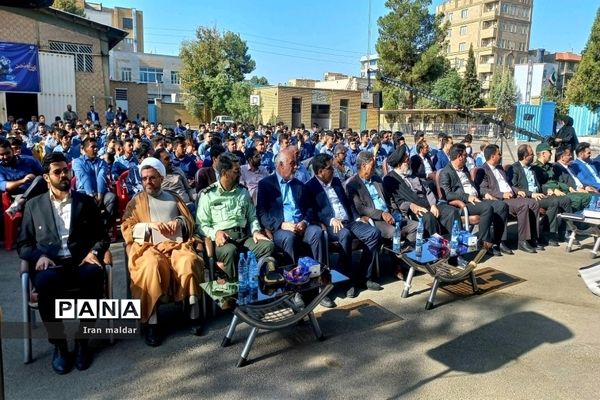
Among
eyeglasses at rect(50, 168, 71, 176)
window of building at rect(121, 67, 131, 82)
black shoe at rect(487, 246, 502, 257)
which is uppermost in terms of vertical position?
window of building at rect(121, 67, 131, 82)

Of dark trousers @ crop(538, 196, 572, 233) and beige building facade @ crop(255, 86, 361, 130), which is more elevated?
beige building facade @ crop(255, 86, 361, 130)

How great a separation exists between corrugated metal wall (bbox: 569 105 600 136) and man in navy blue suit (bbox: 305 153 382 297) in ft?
84.7

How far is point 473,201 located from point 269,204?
9.27 ft

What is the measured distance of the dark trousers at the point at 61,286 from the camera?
307 cm

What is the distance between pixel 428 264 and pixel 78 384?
301 centimetres

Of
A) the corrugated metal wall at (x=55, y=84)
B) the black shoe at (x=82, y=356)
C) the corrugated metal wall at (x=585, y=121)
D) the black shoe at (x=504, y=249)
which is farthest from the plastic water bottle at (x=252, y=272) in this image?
the corrugated metal wall at (x=585, y=121)

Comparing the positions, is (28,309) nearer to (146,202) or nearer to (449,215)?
(146,202)

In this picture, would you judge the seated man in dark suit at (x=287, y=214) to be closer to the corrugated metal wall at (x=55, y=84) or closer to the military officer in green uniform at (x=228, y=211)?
the military officer in green uniform at (x=228, y=211)

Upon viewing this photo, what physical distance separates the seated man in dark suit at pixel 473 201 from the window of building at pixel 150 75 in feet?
158

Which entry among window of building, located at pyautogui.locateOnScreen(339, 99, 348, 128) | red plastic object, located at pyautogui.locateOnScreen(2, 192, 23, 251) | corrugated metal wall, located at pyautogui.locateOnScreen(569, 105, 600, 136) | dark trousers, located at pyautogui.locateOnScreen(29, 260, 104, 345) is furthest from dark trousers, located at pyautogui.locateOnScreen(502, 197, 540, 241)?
window of building, located at pyautogui.locateOnScreen(339, 99, 348, 128)

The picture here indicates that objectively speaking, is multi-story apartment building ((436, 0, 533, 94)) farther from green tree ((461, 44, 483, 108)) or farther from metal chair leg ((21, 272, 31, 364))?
metal chair leg ((21, 272, 31, 364))

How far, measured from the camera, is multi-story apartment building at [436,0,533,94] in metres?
67.1

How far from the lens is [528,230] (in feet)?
19.9

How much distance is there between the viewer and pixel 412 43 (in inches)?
1235
